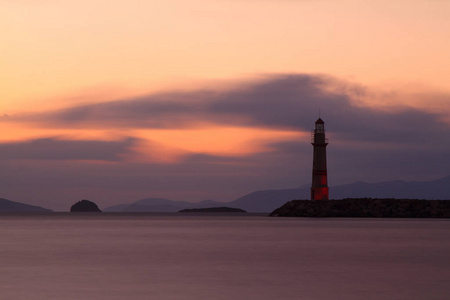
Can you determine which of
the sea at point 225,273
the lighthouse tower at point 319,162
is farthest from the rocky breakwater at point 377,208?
the sea at point 225,273

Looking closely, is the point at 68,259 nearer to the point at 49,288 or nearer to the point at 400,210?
the point at 49,288

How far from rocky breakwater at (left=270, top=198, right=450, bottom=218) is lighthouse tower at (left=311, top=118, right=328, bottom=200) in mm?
13680

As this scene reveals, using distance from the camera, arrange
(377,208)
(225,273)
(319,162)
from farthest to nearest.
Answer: (377,208) → (319,162) → (225,273)

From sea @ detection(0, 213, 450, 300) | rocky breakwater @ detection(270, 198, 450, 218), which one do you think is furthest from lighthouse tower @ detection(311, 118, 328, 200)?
sea @ detection(0, 213, 450, 300)

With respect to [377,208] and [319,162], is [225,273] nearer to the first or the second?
[319,162]

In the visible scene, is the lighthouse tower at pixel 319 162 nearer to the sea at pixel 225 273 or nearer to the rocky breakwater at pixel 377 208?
the rocky breakwater at pixel 377 208

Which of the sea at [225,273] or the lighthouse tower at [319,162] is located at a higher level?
the lighthouse tower at [319,162]

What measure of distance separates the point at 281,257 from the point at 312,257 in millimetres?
1299

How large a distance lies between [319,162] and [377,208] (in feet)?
75.5

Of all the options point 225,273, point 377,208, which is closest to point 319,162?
point 377,208

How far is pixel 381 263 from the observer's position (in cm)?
2788

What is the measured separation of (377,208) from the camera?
10406cm

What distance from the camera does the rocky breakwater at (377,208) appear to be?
333ft

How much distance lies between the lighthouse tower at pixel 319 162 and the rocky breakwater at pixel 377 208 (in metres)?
13.7
